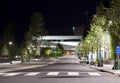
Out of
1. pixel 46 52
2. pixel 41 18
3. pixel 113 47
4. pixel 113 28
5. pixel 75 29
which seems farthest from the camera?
pixel 75 29

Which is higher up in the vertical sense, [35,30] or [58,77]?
[35,30]

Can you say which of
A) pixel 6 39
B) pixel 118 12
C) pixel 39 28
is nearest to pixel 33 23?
pixel 39 28

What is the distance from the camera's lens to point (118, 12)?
39.2 m

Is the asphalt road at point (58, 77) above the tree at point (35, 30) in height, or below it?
below

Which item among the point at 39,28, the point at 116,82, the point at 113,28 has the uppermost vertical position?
the point at 39,28

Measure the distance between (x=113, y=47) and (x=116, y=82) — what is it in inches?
2297

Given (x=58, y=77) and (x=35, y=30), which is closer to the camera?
(x=58, y=77)

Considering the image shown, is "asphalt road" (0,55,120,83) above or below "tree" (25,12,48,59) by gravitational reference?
below

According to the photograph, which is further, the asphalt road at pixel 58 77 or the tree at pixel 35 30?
the tree at pixel 35 30

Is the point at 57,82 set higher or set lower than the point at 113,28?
lower

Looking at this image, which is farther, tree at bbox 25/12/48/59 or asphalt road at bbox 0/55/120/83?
tree at bbox 25/12/48/59

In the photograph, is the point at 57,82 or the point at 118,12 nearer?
the point at 57,82

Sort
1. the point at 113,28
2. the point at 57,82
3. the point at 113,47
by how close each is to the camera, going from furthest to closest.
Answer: the point at 113,47 < the point at 113,28 < the point at 57,82

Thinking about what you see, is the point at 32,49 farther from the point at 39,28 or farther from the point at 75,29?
the point at 75,29
